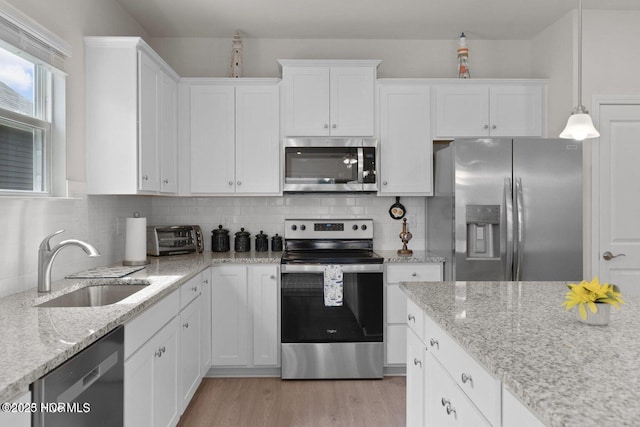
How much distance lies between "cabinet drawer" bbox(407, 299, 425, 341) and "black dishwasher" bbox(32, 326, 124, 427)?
120cm

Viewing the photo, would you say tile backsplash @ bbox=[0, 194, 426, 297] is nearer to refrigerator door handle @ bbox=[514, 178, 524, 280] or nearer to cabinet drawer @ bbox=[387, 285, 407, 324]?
cabinet drawer @ bbox=[387, 285, 407, 324]

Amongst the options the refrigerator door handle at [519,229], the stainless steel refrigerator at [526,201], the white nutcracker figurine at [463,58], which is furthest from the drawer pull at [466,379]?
the white nutcracker figurine at [463,58]

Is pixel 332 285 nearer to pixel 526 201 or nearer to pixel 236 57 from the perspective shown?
pixel 526 201

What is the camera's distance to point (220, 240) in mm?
3598

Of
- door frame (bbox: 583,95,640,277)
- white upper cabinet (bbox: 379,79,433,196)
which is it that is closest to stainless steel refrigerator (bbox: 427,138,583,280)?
door frame (bbox: 583,95,640,277)

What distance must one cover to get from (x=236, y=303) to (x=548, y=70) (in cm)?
318

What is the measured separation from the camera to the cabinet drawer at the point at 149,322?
167cm

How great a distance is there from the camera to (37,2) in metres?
2.11

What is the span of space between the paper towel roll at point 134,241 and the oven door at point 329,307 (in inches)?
39.6

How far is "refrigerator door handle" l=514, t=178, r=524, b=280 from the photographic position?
116 inches

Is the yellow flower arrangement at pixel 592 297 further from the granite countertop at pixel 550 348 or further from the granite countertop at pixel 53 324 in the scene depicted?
the granite countertop at pixel 53 324

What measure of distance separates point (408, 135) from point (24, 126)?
2.60 m

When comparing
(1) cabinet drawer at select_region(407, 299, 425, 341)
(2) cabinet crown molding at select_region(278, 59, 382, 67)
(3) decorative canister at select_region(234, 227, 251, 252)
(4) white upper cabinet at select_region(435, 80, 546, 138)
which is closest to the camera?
(1) cabinet drawer at select_region(407, 299, 425, 341)

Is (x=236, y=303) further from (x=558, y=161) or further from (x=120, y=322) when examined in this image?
(x=558, y=161)
